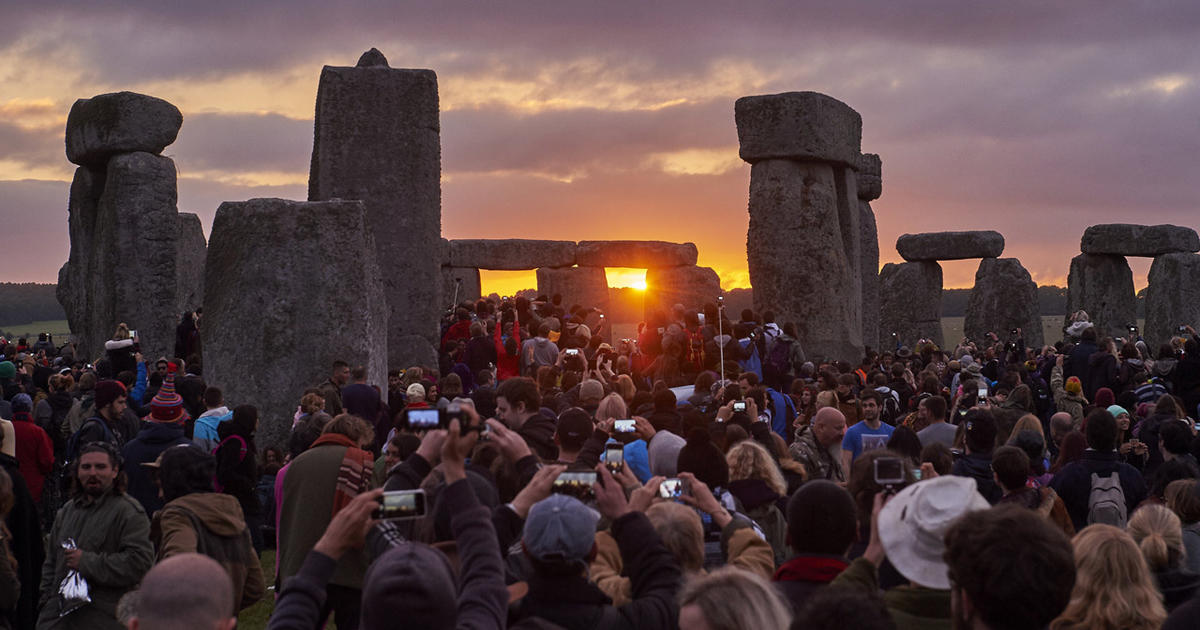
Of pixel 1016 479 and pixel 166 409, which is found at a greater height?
pixel 166 409

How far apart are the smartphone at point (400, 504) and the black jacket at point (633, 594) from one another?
1.49ft

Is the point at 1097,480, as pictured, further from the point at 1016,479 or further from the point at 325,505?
the point at 325,505

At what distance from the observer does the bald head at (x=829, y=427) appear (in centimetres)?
777

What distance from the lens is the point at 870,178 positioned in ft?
80.1

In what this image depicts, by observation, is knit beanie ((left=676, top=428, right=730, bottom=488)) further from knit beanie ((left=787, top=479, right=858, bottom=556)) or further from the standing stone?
the standing stone

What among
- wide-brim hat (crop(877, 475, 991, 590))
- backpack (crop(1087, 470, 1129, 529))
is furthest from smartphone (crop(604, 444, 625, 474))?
backpack (crop(1087, 470, 1129, 529))

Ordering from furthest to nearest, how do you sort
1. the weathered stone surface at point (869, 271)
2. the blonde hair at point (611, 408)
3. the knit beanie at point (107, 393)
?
1. the weathered stone surface at point (869, 271)
2. the knit beanie at point (107, 393)
3. the blonde hair at point (611, 408)

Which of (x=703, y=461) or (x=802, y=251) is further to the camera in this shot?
(x=802, y=251)

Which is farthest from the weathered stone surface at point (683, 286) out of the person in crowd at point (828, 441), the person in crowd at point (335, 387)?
the person in crowd at point (828, 441)

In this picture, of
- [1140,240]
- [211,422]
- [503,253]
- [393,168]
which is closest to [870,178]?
[1140,240]

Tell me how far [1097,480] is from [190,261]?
1919 centimetres

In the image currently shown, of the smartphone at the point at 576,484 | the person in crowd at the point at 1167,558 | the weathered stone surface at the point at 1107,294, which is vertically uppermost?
the weathered stone surface at the point at 1107,294

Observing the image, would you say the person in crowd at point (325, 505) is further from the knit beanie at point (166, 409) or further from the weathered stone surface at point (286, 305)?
the weathered stone surface at point (286, 305)

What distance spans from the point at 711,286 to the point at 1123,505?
2527 cm
